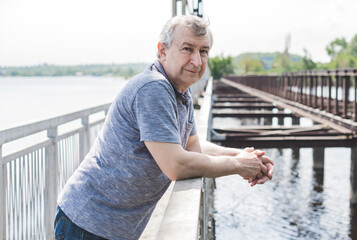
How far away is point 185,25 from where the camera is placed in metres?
2.39

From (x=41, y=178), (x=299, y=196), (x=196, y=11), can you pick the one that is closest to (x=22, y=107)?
(x=196, y=11)

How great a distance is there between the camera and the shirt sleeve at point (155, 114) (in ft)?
7.14

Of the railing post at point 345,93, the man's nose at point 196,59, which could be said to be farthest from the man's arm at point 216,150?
the railing post at point 345,93

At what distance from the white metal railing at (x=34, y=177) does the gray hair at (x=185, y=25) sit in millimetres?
1392

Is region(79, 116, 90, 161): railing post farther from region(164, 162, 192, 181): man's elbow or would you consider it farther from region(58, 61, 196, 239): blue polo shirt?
region(164, 162, 192, 181): man's elbow

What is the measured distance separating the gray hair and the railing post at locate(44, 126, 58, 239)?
2205 mm

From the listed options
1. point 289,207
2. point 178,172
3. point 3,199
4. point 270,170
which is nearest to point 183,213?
point 178,172

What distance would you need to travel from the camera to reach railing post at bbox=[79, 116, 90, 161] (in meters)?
5.60

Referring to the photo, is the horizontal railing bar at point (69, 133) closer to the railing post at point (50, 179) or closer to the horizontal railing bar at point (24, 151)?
the railing post at point (50, 179)

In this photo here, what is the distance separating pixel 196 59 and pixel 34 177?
7.13 feet

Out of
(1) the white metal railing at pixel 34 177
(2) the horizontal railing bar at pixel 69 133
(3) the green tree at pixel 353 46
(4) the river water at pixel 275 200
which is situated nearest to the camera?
(1) the white metal railing at pixel 34 177

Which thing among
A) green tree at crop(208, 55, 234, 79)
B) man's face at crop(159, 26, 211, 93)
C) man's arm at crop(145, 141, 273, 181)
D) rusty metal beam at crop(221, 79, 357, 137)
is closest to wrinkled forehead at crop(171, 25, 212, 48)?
man's face at crop(159, 26, 211, 93)

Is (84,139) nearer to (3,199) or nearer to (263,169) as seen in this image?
(3,199)

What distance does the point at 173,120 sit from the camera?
7.29ft
